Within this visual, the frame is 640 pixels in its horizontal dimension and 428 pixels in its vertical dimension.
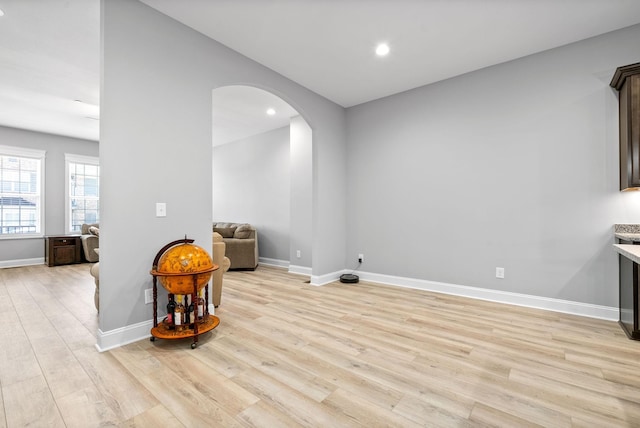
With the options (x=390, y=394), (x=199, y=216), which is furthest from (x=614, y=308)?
(x=199, y=216)

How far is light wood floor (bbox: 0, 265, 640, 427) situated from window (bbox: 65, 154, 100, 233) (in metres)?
4.64

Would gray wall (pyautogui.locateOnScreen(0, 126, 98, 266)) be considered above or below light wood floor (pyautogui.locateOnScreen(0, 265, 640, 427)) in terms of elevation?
above

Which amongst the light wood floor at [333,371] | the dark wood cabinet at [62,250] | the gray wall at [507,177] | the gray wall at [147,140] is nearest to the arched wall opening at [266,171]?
the gray wall at [507,177]

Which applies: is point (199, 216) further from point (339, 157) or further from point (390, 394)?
point (339, 157)

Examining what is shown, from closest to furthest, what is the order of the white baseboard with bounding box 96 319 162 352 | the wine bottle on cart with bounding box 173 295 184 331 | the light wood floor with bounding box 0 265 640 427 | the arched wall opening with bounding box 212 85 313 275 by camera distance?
1. the light wood floor with bounding box 0 265 640 427
2. the white baseboard with bounding box 96 319 162 352
3. the wine bottle on cart with bounding box 173 295 184 331
4. the arched wall opening with bounding box 212 85 313 275

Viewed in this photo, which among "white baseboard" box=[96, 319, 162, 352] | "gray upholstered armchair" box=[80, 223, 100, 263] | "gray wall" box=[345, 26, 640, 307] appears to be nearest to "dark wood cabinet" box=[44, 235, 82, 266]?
"gray upholstered armchair" box=[80, 223, 100, 263]

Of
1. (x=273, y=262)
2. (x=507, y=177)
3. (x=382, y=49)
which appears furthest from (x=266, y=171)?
(x=507, y=177)

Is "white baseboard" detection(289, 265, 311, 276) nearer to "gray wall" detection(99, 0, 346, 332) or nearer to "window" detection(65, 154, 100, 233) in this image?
"gray wall" detection(99, 0, 346, 332)

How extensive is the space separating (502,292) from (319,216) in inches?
102

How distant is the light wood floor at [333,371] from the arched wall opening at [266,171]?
2.45 metres

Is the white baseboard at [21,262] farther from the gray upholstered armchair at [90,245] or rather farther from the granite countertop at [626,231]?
the granite countertop at [626,231]

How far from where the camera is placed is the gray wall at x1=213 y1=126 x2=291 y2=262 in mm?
6164

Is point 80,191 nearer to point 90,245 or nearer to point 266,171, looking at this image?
point 90,245

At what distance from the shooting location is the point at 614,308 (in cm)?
290
